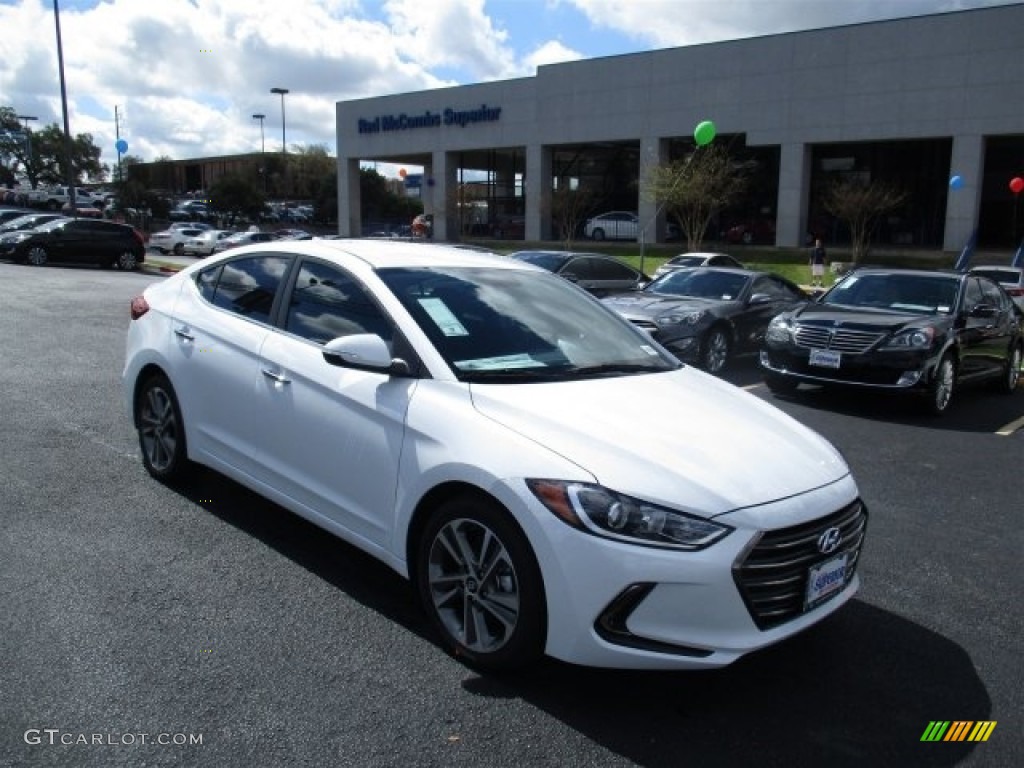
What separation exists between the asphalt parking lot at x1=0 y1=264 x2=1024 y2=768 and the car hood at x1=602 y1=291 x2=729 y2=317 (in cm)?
587

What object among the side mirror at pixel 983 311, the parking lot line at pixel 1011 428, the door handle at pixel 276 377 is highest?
the door handle at pixel 276 377

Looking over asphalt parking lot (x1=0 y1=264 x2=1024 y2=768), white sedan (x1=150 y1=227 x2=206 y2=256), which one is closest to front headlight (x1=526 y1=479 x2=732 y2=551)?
asphalt parking lot (x1=0 y1=264 x2=1024 y2=768)

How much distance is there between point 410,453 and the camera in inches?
138

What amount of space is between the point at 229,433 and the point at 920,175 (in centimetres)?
4067

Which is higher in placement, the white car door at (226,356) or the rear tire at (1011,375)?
the white car door at (226,356)

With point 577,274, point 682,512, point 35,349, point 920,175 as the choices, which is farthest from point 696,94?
point 682,512

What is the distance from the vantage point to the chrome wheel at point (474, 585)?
3.24 metres

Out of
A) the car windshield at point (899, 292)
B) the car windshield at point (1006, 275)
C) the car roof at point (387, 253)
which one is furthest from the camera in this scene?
the car windshield at point (1006, 275)

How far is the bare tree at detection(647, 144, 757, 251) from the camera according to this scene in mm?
32875

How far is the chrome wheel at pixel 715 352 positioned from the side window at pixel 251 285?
729cm

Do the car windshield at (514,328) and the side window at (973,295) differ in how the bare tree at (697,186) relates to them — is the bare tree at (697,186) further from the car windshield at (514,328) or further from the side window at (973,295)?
→ the car windshield at (514,328)

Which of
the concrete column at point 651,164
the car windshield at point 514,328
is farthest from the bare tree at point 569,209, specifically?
the car windshield at point 514,328

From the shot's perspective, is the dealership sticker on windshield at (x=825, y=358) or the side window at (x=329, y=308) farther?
the dealership sticker on windshield at (x=825, y=358)

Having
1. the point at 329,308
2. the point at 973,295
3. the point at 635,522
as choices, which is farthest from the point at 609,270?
the point at 635,522
